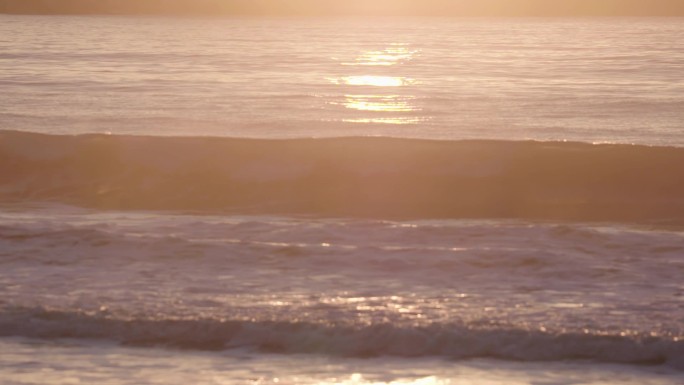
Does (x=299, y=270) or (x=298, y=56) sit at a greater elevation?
(x=298, y=56)

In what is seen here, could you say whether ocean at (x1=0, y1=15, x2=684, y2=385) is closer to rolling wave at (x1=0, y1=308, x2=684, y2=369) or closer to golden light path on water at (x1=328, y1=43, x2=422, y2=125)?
rolling wave at (x1=0, y1=308, x2=684, y2=369)

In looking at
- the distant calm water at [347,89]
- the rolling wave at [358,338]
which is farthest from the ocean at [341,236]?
the distant calm water at [347,89]

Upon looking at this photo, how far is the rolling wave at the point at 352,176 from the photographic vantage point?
12.9 metres

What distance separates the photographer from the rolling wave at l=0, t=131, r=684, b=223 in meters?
12.9

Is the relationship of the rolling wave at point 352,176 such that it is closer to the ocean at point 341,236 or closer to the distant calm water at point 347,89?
the ocean at point 341,236

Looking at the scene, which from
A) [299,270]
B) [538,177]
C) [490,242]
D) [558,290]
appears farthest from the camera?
[538,177]

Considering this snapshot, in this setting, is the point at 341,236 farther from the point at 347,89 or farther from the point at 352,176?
the point at 347,89

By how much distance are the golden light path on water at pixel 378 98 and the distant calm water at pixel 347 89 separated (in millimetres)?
43

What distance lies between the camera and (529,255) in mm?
9148

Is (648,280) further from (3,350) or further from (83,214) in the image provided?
(83,214)

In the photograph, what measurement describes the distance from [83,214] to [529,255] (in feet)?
16.9

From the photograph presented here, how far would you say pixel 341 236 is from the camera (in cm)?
1004

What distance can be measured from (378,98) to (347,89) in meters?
2.54

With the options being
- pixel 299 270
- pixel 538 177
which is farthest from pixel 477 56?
pixel 299 270
